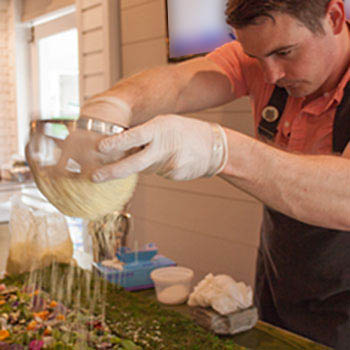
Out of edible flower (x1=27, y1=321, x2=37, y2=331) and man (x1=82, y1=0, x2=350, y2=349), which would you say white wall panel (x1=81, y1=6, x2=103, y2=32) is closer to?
man (x1=82, y1=0, x2=350, y2=349)

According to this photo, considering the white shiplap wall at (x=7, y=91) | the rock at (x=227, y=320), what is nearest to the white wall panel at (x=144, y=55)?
the rock at (x=227, y=320)

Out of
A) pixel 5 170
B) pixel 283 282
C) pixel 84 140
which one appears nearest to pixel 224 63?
pixel 283 282

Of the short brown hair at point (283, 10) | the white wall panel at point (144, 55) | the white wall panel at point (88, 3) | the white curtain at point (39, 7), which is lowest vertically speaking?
the short brown hair at point (283, 10)

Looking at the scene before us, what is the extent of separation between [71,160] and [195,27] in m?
1.64

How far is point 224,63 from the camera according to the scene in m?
1.58

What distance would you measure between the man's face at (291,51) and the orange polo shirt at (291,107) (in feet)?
0.18

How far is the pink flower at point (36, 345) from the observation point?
127 centimetres

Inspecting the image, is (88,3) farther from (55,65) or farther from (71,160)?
(71,160)

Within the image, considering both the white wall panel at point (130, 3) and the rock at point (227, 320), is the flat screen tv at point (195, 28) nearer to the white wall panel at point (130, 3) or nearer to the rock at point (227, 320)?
the white wall panel at point (130, 3)

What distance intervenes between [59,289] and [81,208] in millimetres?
810

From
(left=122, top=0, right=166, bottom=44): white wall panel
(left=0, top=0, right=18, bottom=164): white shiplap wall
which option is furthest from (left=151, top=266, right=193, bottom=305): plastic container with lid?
(left=0, top=0, right=18, bottom=164): white shiplap wall

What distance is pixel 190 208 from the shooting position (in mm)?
2688

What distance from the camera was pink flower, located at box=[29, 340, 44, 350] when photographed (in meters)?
1.27

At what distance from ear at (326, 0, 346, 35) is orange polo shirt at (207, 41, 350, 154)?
0.13 metres
